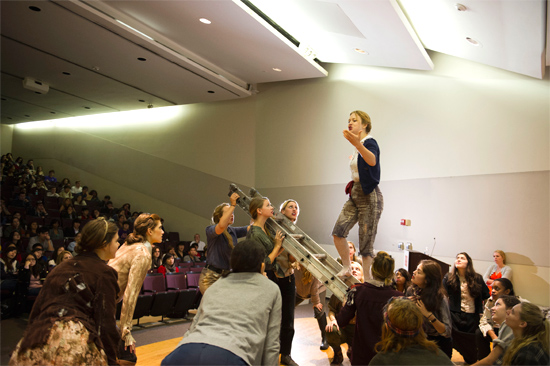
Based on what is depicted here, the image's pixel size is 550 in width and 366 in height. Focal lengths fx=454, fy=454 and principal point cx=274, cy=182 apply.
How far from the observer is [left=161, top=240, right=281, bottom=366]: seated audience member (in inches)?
80.7

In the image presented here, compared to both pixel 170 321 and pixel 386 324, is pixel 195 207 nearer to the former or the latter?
pixel 170 321

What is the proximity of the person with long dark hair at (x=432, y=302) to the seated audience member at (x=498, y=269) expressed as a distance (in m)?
4.84

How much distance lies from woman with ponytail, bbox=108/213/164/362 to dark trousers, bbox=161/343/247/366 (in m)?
1.11

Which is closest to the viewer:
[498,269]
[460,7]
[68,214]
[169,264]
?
[460,7]

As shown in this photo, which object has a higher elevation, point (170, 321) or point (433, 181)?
point (433, 181)

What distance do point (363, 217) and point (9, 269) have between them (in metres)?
6.00

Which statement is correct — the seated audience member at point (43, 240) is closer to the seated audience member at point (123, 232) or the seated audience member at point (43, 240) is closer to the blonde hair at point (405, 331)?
the seated audience member at point (123, 232)

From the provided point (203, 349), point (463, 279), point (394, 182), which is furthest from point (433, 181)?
point (203, 349)

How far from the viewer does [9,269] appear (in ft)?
23.5

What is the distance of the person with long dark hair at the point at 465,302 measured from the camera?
488 centimetres

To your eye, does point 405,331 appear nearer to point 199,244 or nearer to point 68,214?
point 199,244

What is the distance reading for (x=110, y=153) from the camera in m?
14.9

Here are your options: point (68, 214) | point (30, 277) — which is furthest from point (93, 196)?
point (30, 277)

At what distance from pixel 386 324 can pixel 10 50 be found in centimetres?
957
